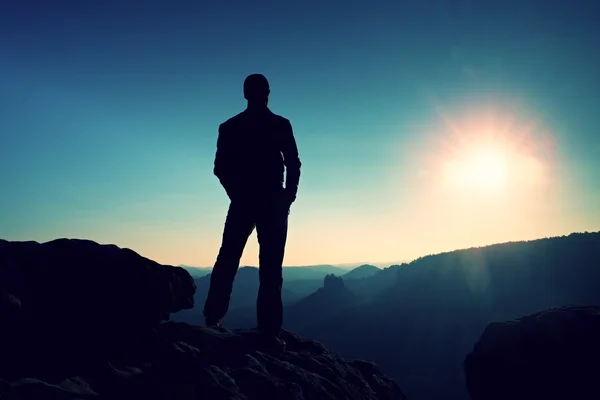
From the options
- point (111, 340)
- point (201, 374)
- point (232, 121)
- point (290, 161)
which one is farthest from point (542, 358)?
point (111, 340)

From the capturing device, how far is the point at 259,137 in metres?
7.73

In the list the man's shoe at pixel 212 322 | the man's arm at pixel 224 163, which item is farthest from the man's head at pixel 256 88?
the man's shoe at pixel 212 322

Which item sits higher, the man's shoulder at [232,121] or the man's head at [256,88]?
the man's head at [256,88]

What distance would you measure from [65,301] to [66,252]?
0.70 metres

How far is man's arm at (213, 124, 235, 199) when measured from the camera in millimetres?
7826

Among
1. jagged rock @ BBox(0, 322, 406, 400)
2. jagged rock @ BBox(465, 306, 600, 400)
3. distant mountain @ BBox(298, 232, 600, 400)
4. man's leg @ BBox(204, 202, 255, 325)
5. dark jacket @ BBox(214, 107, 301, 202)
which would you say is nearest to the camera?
jagged rock @ BBox(0, 322, 406, 400)

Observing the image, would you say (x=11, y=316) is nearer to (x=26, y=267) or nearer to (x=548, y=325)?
(x=26, y=267)

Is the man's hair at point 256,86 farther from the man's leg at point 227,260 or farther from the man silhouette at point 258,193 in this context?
the man's leg at point 227,260

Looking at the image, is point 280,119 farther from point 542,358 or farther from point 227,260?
point 542,358

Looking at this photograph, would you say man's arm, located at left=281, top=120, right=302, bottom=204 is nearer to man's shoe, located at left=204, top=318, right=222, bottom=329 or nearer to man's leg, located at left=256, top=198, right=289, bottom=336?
man's leg, located at left=256, top=198, right=289, bottom=336

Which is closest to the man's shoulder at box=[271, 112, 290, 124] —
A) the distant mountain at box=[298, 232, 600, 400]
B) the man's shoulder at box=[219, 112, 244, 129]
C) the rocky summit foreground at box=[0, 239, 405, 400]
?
the man's shoulder at box=[219, 112, 244, 129]

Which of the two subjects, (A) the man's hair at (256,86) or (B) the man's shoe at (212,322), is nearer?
(B) the man's shoe at (212,322)

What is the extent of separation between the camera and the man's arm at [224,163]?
7826 mm

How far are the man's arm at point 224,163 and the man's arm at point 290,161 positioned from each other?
41.0 inches
